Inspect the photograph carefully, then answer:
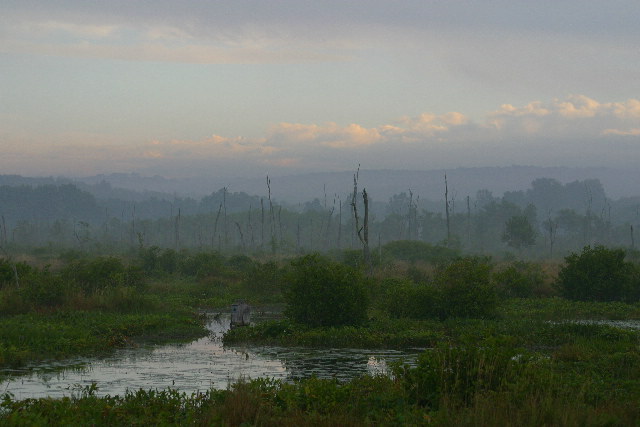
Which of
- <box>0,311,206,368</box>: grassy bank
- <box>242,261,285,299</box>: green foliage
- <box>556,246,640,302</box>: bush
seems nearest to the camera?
<box>0,311,206,368</box>: grassy bank

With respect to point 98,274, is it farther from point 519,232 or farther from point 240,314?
point 519,232

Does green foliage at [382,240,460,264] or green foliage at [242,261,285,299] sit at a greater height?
green foliage at [242,261,285,299]

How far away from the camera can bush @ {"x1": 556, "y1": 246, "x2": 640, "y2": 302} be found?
29.2 metres

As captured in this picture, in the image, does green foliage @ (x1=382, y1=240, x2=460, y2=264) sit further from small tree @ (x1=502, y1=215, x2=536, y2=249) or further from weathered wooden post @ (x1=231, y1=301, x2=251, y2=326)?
weathered wooden post @ (x1=231, y1=301, x2=251, y2=326)

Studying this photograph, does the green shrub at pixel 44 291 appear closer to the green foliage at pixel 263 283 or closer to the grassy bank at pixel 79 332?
the grassy bank at pixel 79 332

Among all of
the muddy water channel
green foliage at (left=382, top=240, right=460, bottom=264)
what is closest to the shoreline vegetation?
the muddy water channel

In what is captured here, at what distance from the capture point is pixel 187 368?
16297 mm

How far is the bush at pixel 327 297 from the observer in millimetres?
21734

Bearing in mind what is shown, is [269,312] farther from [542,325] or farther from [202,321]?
[542,325]

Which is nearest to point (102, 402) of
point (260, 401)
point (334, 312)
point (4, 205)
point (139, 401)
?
point (139, 401)

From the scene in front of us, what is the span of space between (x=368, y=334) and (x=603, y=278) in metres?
14.5

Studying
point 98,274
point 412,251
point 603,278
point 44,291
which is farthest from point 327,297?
point 412,251

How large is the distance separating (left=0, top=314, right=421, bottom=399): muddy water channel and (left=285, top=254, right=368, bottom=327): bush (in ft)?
8.22

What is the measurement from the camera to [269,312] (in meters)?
29.8
